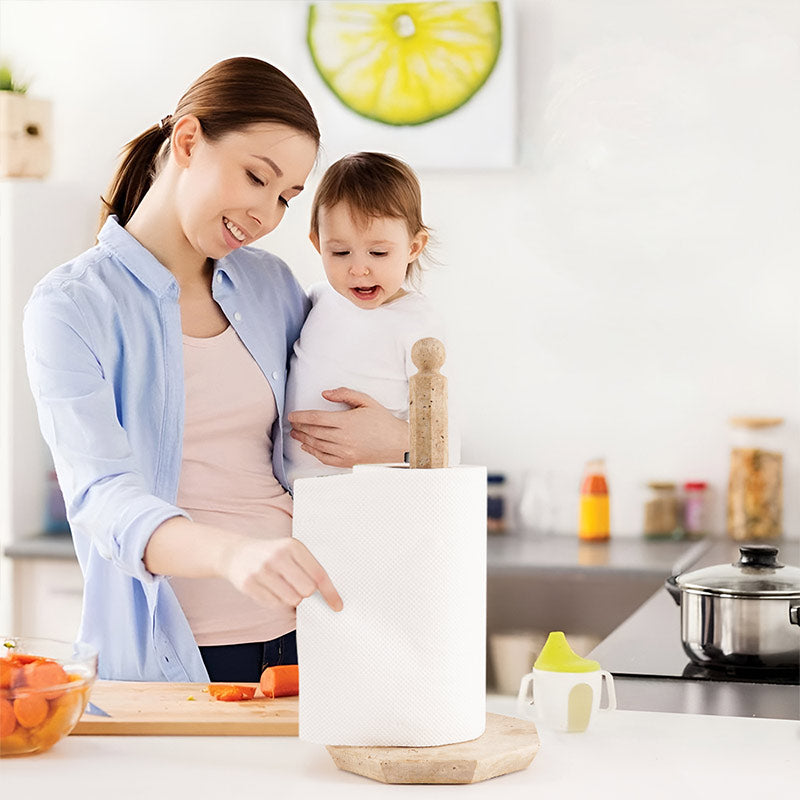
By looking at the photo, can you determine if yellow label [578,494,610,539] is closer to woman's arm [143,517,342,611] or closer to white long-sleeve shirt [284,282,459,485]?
white long-sleeve shirt [284,282,459,485]

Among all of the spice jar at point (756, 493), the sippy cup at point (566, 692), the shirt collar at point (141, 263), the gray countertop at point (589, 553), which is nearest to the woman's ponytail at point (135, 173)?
the shirt collar at point (141, 263)

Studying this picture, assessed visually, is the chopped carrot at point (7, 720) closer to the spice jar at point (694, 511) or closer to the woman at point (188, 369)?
the woman at point (188, 369)

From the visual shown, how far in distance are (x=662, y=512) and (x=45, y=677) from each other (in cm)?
224

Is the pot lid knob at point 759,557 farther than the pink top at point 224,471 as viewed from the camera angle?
Yes

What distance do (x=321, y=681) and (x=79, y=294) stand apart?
1.79 feet

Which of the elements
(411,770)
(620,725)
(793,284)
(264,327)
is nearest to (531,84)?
(793,284)

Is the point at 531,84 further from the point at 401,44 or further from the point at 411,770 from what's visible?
the point at 411,770

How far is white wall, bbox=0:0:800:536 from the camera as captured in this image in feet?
9.95

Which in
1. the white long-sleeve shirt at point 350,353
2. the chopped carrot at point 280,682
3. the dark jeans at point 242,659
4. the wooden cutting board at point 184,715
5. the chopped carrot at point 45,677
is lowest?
the dark jeans at point 242,659

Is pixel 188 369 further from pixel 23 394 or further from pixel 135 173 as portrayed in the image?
pixel 23 394

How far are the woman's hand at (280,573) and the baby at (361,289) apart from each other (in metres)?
0.64

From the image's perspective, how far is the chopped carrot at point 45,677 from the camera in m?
1.03

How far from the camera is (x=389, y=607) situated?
3.28 feet

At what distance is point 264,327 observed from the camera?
155 centimetres
